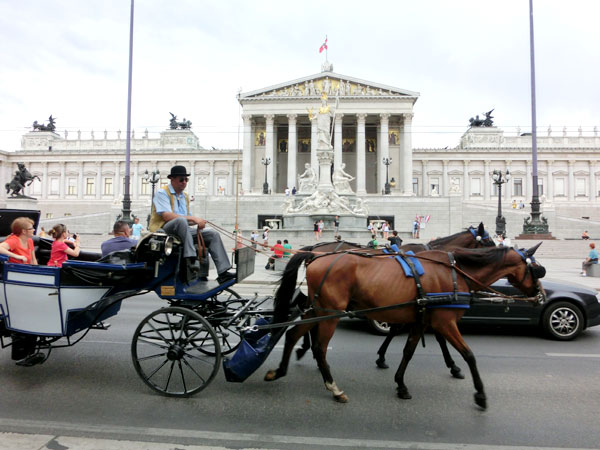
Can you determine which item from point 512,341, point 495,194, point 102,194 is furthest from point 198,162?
point 512,341

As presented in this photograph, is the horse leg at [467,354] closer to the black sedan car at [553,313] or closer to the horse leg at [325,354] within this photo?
the horse leg at [325,354]

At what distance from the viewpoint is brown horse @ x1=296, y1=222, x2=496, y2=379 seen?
17.6ft

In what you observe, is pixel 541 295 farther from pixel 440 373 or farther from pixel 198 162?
pixel 198 162

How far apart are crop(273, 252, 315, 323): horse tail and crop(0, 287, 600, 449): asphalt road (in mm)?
902

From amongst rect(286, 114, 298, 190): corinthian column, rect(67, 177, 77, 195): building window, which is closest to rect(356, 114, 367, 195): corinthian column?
rect(286, 114, 298, 190): corinthian column

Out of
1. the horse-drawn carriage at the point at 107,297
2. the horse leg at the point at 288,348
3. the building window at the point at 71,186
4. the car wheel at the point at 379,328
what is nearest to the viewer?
the horse-drawn carriage at the point at 107,297

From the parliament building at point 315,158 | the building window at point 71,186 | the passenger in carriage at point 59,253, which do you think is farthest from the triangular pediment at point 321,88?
the passenger in carriage at point 59,253

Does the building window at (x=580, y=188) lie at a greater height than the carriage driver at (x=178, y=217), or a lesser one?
greater

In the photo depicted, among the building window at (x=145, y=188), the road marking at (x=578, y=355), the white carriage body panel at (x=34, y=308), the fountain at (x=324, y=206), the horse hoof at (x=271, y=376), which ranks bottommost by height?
the road marking at (x=578, y=355)

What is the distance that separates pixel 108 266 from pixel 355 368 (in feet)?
11.5

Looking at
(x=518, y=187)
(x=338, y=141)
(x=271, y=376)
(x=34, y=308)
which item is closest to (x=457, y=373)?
(x=271, y=376)

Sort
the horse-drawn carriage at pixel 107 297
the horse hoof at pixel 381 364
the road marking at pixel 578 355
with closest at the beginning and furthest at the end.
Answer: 1. the horse-drawn carriage at pixel 107 297
2. the horse hoof at pixel 381 364
3. the road marking at pixel 578 355

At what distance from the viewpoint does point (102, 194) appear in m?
75.4

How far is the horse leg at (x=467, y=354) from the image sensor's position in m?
4.37
